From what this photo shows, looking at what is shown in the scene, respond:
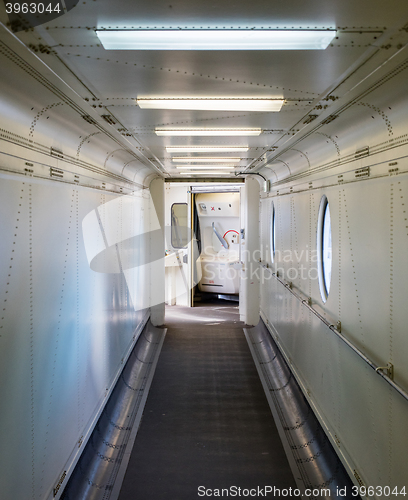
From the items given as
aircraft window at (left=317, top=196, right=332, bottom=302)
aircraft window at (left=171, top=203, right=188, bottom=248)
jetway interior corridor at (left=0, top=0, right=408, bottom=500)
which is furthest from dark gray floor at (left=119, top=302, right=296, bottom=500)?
aircraft window at (left=171, top=203, right=188, bottom=248)

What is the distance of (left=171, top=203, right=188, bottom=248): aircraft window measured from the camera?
44.3ft

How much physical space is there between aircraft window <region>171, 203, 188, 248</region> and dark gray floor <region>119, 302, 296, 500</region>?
17.2 ft

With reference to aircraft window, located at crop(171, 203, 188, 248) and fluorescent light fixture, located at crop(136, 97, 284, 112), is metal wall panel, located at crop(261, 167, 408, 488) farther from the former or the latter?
aircraft window, located at crop(171, 203, 188, 248)

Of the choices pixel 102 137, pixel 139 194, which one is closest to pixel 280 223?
pixel 139 194

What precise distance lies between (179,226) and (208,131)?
29.4ft

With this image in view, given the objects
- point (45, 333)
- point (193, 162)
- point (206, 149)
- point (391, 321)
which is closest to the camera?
point (391, 321)

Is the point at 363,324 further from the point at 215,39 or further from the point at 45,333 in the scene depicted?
the point at 45,333

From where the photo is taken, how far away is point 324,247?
5.33 m

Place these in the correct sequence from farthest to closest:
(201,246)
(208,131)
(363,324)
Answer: (201,246), (208,131), (363,324)

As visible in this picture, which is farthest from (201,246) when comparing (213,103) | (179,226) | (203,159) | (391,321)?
(391,321)

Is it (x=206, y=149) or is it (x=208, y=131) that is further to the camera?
(x=206, y=149)

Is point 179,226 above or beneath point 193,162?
beneath

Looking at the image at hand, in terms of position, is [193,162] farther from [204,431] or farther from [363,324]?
[363,324]

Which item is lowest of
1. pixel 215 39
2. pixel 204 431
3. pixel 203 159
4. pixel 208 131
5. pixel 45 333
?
pixel 204 431
